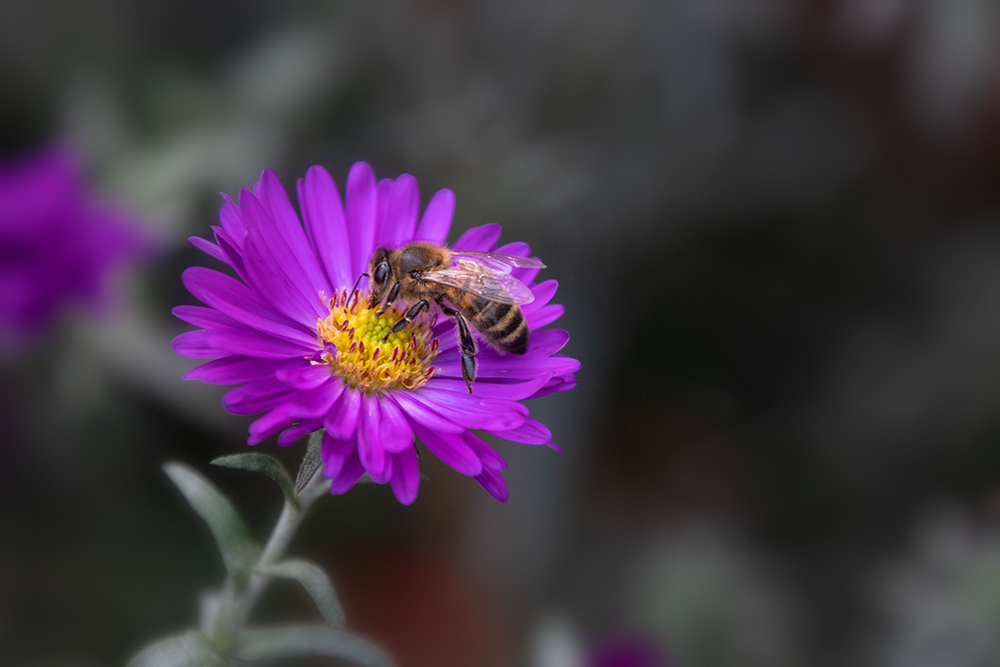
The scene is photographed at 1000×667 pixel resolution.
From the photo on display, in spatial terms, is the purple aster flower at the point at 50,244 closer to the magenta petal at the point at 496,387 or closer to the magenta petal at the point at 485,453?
the magenta petal at the point at 496,387

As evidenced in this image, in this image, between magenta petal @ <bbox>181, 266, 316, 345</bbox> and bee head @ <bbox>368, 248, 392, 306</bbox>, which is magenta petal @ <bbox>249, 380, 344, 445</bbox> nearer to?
magenta petal @ <bbox>181, 266, 316, 345</bbox>

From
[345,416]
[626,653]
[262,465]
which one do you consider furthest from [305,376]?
[626,653]

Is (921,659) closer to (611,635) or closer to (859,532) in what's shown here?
(859,532)

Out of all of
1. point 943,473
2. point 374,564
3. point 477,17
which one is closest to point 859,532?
point 943,473

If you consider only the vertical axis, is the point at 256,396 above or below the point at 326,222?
below

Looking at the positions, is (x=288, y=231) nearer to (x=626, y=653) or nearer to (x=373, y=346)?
(x=373, y=346)

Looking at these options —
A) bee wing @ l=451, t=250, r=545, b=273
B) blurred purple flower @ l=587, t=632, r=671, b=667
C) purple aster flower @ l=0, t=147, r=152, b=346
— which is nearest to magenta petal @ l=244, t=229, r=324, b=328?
bee wing @ l=451, t=250, r=545, b=273
